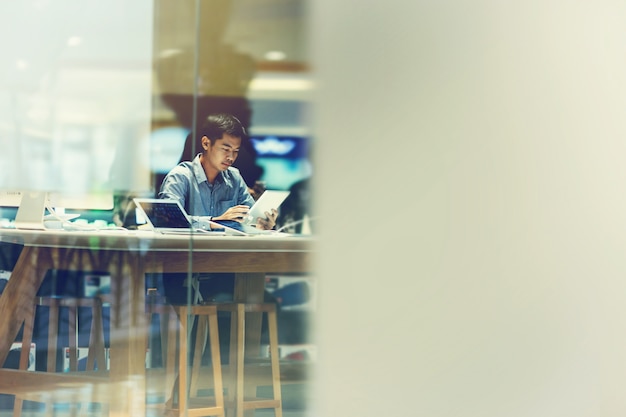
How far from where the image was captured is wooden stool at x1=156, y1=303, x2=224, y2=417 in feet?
8.29

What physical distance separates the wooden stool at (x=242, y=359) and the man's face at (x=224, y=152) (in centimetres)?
45

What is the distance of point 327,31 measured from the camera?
2441mm

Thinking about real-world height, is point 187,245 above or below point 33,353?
above

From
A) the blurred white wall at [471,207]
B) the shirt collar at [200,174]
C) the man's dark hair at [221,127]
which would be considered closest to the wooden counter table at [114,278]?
the shirt collar at [200,174]

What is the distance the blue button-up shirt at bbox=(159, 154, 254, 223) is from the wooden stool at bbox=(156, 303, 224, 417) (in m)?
0.32

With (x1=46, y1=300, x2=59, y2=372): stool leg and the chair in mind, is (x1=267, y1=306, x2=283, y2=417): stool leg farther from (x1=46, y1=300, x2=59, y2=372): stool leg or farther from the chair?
(x1=46, y1=300, x2=59, y2=372): stool leg

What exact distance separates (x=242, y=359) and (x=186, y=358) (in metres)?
0.20

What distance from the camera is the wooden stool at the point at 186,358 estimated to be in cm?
253

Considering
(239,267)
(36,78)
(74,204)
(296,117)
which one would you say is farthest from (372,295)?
(36,78)

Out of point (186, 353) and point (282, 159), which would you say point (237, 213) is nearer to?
point (282, 159)

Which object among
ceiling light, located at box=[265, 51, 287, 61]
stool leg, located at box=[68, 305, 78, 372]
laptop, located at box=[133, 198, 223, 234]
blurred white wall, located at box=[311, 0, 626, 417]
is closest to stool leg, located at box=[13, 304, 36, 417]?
stool leg, located at box=[68, 305, 78, 372]

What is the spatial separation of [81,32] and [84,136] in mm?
364

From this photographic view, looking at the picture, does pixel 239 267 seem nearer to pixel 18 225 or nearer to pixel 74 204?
pixel 74 204

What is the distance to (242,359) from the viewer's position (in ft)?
8.27
